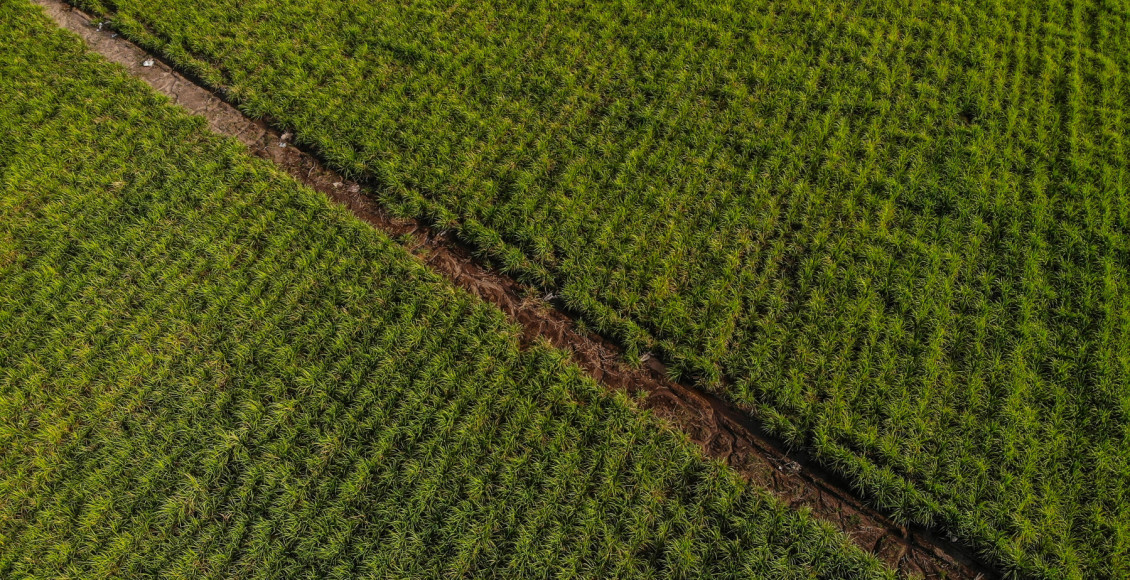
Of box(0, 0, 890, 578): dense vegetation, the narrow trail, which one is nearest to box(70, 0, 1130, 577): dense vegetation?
the narrow trail

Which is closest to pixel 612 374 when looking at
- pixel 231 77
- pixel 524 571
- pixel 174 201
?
pixel 524 571

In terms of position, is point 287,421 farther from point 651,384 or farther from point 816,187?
point 816,187

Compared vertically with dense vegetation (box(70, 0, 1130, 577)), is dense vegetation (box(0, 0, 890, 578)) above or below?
below

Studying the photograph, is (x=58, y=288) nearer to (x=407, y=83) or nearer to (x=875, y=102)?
(x=407, y=83)

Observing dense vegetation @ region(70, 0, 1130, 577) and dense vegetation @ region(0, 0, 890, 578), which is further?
dense vegetation @ region(70, 0, 1130, 577)

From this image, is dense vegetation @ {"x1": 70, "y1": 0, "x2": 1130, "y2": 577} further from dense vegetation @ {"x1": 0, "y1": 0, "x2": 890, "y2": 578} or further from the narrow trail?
dense vegetation @ {"x1": 0, "y1": 0, "x2": 890, "y2": 578}

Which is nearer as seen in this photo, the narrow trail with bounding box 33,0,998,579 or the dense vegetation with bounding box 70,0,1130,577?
the narrow trail with bounding box 33,0,998,579
